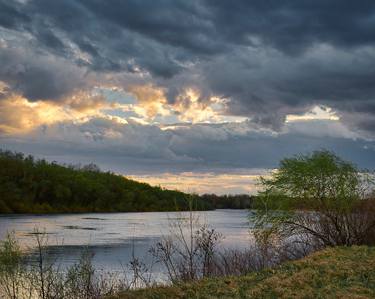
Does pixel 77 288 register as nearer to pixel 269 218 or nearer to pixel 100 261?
pixel 269 218

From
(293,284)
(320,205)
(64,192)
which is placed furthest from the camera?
(64,192)

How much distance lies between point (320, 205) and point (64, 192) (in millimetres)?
113939

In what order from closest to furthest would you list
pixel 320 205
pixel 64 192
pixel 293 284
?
pixel 293 284 < pixel 320 205 < pixel 64 192

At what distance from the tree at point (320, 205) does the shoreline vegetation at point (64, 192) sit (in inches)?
3625

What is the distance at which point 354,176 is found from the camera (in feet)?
81.0

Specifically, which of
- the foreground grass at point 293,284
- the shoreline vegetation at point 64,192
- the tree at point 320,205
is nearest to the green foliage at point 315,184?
the tree at point 320,205

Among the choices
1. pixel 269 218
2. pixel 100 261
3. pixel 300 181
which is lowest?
pixel 100 261

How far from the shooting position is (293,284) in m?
12.8

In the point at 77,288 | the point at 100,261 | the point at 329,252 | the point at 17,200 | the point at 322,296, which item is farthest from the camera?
the point at 17,200

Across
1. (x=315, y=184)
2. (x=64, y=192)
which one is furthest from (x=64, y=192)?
(x=315, y=184)

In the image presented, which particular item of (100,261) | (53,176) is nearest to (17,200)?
(53,176)

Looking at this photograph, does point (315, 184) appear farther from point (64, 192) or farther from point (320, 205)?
point (64, 192)

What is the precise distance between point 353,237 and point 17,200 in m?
105

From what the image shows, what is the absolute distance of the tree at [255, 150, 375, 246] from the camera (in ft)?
77.9
